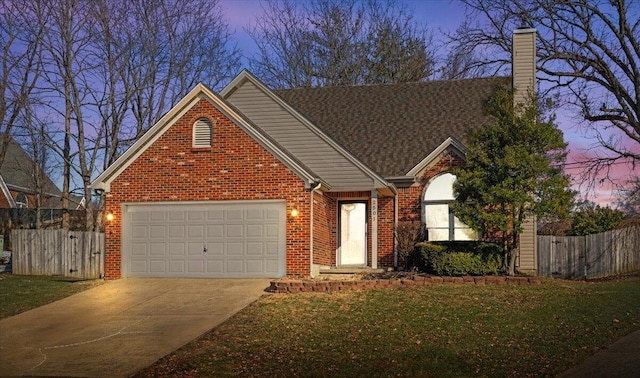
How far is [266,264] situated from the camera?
67.2 feet

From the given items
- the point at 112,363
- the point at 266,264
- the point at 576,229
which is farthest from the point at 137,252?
the point at 576,229

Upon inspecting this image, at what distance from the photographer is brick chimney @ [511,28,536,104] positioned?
24.6 m

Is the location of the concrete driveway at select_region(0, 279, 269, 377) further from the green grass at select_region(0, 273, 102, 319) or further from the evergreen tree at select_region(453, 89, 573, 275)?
the evergreen tree at select_region(453, 89, 573, 275)

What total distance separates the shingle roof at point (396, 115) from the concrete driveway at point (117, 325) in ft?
23.1

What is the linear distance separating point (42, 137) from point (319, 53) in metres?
17.9

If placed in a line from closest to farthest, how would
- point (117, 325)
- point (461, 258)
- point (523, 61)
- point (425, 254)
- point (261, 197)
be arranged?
point (117, 325)
point (461, 258)
point (425, 254)
point (261, 197)
point (523, 61)

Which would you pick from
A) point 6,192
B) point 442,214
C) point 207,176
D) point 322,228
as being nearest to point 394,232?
point 442,214

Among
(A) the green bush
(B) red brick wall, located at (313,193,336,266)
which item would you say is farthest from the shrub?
(B) red brick wall, located at (313,193,336,266)

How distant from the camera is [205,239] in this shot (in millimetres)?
20953

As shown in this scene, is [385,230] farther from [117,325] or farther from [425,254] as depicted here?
[117,325]

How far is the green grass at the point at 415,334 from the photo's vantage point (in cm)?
1151

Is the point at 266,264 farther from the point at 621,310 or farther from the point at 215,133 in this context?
the point at 621,310

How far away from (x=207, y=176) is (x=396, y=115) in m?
8.26

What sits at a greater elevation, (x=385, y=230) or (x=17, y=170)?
(x=17, y=170)
